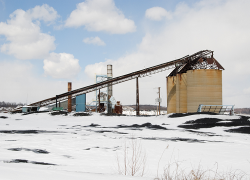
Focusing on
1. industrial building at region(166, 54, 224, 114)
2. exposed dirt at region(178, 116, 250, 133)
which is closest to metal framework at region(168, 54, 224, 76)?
industrial building at region(166, 54, 224, 114)

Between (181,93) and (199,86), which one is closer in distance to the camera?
(199,86)

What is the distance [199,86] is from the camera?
29.3 meters

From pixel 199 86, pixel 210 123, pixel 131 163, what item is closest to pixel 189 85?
pixel 199 86

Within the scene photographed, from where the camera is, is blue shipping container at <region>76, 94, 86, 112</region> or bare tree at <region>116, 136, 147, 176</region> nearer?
bare tree at <region>116, 136, 147, 176</region>

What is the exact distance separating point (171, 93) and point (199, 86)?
6.98 metres

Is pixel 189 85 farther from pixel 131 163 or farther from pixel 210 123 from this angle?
pixel 131 163

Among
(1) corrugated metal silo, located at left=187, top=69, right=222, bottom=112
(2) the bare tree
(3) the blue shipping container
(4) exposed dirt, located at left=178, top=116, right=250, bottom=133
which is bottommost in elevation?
(4) exposed dirt, located at left=178, top=116, right=250, bottom=133

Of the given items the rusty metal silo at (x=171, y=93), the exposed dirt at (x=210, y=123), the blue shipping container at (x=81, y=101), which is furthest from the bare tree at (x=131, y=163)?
the blue shipping container at (x=81, y=101)

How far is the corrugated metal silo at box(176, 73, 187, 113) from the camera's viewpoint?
105 ft

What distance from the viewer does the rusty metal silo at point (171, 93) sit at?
35.1m

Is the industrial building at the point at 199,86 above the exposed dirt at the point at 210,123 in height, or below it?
above

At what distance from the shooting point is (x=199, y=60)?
103ft

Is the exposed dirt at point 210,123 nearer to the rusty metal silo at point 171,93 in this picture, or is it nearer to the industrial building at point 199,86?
the industrial building at point 199,86

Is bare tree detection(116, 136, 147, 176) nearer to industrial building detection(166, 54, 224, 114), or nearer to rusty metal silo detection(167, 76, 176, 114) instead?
industrial building detection(166, 54, 224, 114)
